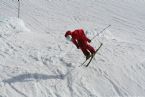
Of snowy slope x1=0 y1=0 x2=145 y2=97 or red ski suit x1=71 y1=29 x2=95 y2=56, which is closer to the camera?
snowy slope x1=0 y1=0 x2=145 y2=97

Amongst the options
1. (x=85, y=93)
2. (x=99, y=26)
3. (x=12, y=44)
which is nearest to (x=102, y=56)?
(x=85, y=93)

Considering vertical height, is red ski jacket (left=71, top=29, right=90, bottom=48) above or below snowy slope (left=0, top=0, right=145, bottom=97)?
above

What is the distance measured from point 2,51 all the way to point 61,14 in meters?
9.51

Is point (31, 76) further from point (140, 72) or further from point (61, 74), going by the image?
point (140, 72)

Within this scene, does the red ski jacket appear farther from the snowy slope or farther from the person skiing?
the snowy slope

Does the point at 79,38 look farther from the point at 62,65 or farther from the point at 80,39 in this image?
the point at 62,65

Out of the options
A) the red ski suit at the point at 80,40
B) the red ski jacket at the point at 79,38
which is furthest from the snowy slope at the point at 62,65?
the red ski jacket at the point at 79,38

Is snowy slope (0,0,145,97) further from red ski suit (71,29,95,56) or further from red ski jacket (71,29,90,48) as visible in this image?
red ski jacket (71,29,90,48)

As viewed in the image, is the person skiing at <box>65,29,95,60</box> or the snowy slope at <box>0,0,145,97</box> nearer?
the snowy slope at <box>0,0,145,97</box>

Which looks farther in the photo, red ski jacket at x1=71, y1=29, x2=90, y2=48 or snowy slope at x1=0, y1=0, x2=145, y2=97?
red ski jacket at x1=71, y1=29, x2=90, y2=48

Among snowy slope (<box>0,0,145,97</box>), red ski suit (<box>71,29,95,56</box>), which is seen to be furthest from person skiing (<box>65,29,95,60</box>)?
snowy slope (<box>0,0,145,97</box>)

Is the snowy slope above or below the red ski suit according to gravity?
below

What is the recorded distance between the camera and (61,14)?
21734 millimetres

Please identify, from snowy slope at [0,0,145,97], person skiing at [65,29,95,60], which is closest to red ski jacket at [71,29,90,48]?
person skiing at [65,29,95,60]
